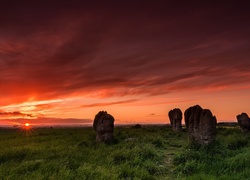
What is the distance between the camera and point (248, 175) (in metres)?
13.0

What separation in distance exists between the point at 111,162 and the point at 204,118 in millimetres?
11278

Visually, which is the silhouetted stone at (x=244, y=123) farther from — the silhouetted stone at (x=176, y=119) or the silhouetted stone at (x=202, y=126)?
the silhouetted stone at (x=202, y=126)

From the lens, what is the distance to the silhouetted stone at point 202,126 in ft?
76.1

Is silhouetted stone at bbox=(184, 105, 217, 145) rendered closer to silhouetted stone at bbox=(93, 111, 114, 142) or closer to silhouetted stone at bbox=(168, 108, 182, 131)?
silhouetted stone at bbox=(93, 111, 114, 142)

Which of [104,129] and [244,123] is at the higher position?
[244,123]

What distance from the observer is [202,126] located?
23.8 m

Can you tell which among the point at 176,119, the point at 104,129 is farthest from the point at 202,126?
the point at 176,119

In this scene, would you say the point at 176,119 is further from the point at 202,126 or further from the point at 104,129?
the point at 202,126

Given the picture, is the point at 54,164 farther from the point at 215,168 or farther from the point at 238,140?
the point at 238,140

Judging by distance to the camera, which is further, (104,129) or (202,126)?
(104,129)

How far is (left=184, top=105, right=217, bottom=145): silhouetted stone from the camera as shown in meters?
23.2

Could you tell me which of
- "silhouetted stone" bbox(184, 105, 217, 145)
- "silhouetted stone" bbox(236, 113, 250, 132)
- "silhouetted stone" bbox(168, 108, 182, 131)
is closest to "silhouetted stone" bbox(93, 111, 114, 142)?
"silhouetted stone" bbox(184, 105, 217, 145)

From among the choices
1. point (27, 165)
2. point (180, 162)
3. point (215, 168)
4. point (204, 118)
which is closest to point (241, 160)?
point (215, 168)

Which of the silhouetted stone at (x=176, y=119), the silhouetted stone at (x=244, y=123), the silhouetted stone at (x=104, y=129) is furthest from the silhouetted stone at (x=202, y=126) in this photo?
the silhouetted stone at (x=176, y=119)
